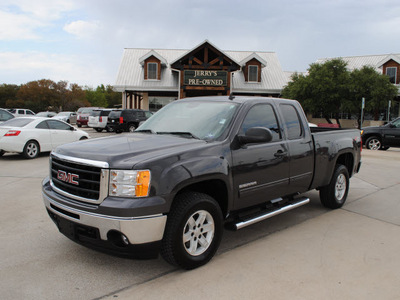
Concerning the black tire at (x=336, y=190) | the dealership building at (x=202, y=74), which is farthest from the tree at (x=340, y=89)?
the black tire at (x=336, y=190)

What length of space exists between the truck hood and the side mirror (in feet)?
1.67

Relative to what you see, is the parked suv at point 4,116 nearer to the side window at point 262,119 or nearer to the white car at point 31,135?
the white car at point 31,135

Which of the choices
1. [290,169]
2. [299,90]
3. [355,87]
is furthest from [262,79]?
[290,169]

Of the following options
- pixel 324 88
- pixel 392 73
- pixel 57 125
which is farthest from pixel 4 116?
pixel 392 73

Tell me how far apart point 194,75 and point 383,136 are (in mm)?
14408

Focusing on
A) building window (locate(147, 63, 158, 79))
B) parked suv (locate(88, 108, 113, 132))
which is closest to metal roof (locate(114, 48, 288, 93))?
building window (locate(147, 63, 158, 79))

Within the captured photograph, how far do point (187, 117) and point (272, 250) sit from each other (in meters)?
1.97

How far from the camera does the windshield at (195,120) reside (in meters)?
4.00

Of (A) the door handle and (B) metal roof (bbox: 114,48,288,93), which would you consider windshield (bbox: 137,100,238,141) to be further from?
(B) metal roof (bbox: 114,48,288,93)

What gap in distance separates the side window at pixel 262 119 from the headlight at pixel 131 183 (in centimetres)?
154

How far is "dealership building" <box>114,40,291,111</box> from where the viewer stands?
25578 millimetres

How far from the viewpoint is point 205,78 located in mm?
25562

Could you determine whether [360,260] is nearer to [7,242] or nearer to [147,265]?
[147,265]

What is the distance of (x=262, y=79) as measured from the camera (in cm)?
3020
